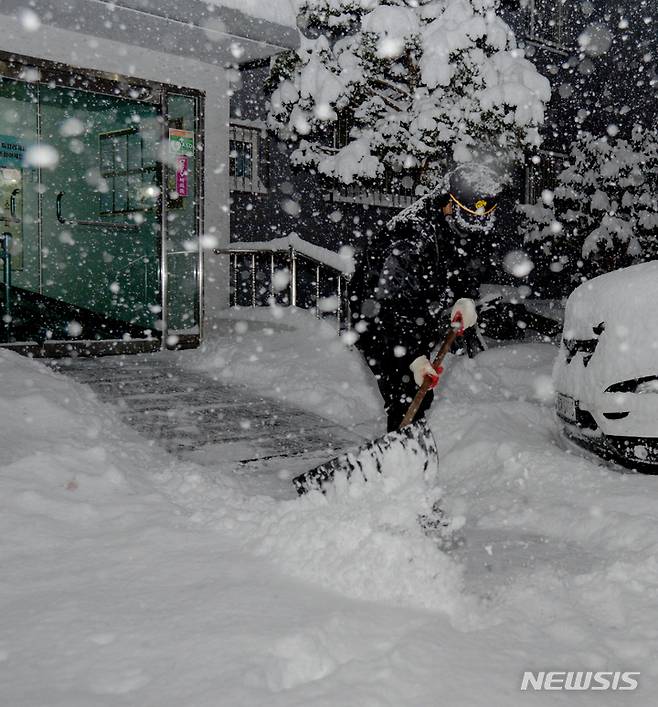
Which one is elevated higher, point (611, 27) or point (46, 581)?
point (611, 27)

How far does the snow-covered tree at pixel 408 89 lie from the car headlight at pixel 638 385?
19.8 feet

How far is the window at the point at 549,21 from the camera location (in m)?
14.2

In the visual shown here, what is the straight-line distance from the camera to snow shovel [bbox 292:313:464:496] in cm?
338

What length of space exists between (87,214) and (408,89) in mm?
5197

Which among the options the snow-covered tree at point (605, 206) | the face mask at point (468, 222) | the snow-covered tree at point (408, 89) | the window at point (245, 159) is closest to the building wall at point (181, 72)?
the snow-covered tree at point (408, 89)

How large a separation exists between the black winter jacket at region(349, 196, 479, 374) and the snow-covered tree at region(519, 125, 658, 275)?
9.49 metres

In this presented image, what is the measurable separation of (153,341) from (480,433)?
4.21m

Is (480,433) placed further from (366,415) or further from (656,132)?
(656,132)

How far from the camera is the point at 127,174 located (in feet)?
27.9

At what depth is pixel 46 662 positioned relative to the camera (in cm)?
213

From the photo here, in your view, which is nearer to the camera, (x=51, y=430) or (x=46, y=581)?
(x=46, y=581)

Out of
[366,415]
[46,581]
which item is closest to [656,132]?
[366,415]

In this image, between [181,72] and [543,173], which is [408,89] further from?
[543,173]

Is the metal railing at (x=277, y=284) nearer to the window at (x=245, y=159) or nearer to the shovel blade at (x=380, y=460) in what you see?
the window at (x=245, y=159)
